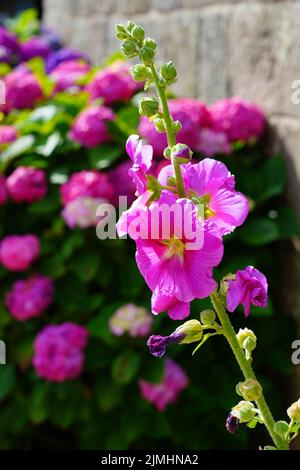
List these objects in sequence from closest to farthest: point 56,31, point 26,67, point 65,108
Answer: point 65,108 → point 26,67 → point 56,31

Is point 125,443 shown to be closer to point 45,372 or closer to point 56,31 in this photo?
point 45,372

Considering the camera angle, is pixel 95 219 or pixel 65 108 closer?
pixel 95 219

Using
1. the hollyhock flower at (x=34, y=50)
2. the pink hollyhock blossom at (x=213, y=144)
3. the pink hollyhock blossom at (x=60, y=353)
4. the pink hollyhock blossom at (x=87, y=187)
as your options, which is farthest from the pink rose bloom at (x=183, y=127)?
the hollyhock flower at (x=34, y=50)

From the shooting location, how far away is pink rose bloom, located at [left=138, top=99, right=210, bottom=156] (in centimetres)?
241

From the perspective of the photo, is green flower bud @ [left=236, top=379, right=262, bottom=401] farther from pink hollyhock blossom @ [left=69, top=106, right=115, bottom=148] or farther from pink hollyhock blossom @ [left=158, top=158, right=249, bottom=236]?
pink hollyhock blossom @ [left=69, top=106, right=115, bottom=148]

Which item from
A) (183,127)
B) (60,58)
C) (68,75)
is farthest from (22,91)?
(183,127)

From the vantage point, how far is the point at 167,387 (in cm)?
230

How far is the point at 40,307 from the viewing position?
2467mm

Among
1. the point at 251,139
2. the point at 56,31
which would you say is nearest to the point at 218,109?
the point at 251,139

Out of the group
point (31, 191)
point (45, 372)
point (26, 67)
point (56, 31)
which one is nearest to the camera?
point (45, 372)

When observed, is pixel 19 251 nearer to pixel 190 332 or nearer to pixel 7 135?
pixel 7 135

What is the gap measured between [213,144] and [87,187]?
0.41 meters

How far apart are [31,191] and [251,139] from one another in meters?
0.70

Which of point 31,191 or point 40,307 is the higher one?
point 31,191
